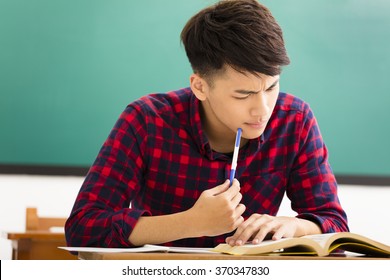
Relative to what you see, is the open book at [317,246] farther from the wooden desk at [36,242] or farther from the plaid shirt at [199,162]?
the wooden desk at [36,242]

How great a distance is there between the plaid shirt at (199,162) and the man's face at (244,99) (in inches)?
4.7

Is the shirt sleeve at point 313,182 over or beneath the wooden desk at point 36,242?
over

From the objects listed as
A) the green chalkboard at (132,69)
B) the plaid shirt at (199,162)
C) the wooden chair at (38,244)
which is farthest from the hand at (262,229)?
the green chalkboard at (132,69)

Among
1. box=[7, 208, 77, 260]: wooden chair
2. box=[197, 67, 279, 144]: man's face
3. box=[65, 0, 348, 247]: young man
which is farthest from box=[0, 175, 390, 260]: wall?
box=[197, 67, 279, 144]: man's face

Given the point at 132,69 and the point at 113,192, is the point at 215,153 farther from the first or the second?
the point at 132,69

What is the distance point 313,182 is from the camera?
1.83 metres

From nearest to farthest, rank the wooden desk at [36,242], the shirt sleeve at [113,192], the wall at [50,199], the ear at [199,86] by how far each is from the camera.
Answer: the shirt sleeve at [113,192] < the ear at [199,86] < the wooden desk at [36,242] < the wall at [50,199]

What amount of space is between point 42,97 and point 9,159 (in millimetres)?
361

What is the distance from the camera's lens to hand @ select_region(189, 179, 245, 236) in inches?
56.2

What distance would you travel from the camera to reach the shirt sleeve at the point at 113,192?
154 centimetres

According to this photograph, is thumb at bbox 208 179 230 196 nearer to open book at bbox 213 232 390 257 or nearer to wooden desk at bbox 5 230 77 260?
open book at bbox 213 232 390 257

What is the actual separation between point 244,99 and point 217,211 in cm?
34
